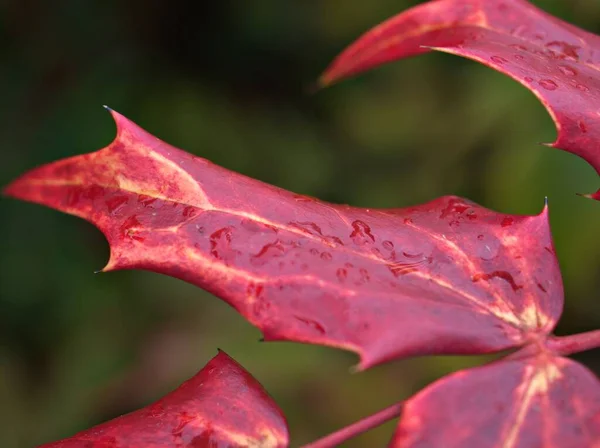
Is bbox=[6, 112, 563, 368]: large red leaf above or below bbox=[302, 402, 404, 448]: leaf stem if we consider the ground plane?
above

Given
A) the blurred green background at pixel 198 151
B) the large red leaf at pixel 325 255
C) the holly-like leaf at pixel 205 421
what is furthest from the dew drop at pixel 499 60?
the blurred green background at pixel 198 151

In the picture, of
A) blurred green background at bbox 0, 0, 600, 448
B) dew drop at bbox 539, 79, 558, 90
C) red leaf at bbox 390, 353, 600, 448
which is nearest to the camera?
red leaf at bbox 390, 353, 600, 448

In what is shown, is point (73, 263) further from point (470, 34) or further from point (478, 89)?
point (470, 34)

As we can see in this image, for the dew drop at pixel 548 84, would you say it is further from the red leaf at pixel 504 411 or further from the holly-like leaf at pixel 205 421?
the holly-like leaf at pixel 205 421

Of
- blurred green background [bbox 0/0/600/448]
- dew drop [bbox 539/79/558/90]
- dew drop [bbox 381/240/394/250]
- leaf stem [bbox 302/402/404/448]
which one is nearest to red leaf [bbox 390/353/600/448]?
leaf stem [bbox 302/402/404/448]

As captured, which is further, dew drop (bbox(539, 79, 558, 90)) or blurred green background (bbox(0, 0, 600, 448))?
blurred green background (bbox(0, 0, 600, 448))

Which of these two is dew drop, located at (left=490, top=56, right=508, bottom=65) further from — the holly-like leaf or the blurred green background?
the blurred green background

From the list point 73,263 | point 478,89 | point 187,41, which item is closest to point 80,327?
point 73,263

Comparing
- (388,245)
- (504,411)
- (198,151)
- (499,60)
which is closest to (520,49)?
(499,60)
